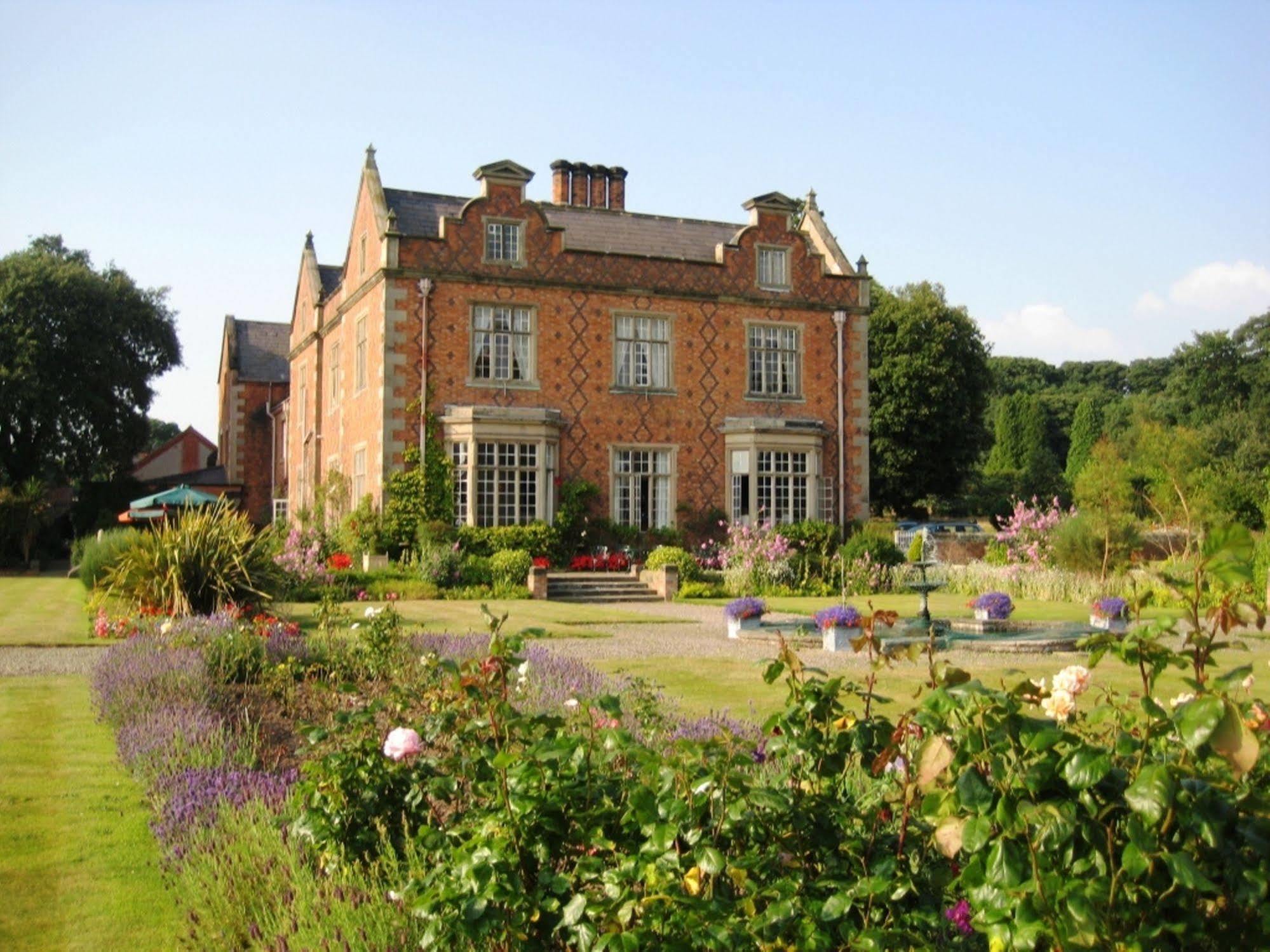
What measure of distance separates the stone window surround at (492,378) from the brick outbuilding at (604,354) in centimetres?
4

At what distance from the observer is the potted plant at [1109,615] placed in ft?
51.8

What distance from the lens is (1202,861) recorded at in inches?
115

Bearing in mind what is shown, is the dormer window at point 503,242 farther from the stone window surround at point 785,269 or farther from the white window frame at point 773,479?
the white window frame at point 773,479

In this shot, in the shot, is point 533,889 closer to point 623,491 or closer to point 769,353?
point 623,491

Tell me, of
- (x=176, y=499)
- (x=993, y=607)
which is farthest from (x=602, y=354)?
(x=993, y=607)

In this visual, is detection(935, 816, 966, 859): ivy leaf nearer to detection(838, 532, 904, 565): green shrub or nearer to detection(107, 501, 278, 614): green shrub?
detection(107, 501, 278, 614): green shrub

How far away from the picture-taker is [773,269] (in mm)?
28203

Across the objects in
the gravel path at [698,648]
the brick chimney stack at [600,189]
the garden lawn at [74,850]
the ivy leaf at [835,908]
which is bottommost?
the garden lawn at [74,850]

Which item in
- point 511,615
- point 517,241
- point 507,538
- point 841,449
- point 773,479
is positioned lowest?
point 511,615

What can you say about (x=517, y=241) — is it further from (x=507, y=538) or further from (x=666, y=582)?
(x=666, y=582)

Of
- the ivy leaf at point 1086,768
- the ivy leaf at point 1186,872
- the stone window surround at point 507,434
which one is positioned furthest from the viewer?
the stone window surround at point 507,434

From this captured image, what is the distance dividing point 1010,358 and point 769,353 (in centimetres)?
6190

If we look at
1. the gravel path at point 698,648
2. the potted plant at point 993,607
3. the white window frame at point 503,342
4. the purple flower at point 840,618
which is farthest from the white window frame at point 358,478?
the potted plant at point 993,607

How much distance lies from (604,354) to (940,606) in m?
10.1
